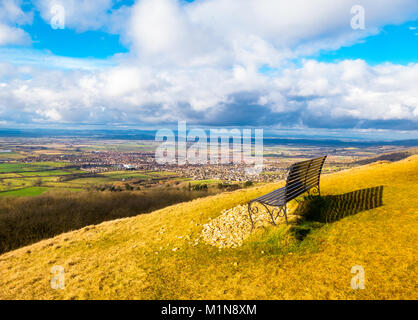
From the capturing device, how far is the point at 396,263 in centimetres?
438

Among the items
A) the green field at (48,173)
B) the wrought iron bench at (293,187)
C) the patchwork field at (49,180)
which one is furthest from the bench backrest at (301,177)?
the green field at (48,173)

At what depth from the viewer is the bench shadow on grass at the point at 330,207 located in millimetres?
6164

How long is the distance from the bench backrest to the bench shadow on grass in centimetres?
57

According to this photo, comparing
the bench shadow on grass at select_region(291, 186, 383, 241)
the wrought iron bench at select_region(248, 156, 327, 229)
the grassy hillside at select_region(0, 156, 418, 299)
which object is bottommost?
the grassy hillside at select_region(0, 156, 418, 299)

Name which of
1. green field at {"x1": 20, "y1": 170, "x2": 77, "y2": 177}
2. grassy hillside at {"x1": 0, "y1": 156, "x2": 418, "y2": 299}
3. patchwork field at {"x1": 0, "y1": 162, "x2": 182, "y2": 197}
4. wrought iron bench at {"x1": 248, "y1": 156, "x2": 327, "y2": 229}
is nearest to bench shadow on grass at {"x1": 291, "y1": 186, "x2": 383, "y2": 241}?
grassy hillside at {"x1": 0, "y1": 156, "x2": 418, "y2": 299}

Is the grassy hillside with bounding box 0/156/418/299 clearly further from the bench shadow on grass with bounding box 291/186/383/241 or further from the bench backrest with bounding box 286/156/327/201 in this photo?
the bench backrest with bounding box 286/156/327/201

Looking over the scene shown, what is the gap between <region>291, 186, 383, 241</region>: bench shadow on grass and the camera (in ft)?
20.2

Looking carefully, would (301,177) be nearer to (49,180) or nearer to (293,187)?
(293,187)

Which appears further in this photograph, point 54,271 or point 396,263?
point 54,271

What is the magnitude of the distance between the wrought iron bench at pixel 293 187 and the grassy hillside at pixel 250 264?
0.66 metres

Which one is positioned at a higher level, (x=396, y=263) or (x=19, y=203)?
(x=396, y=263)
